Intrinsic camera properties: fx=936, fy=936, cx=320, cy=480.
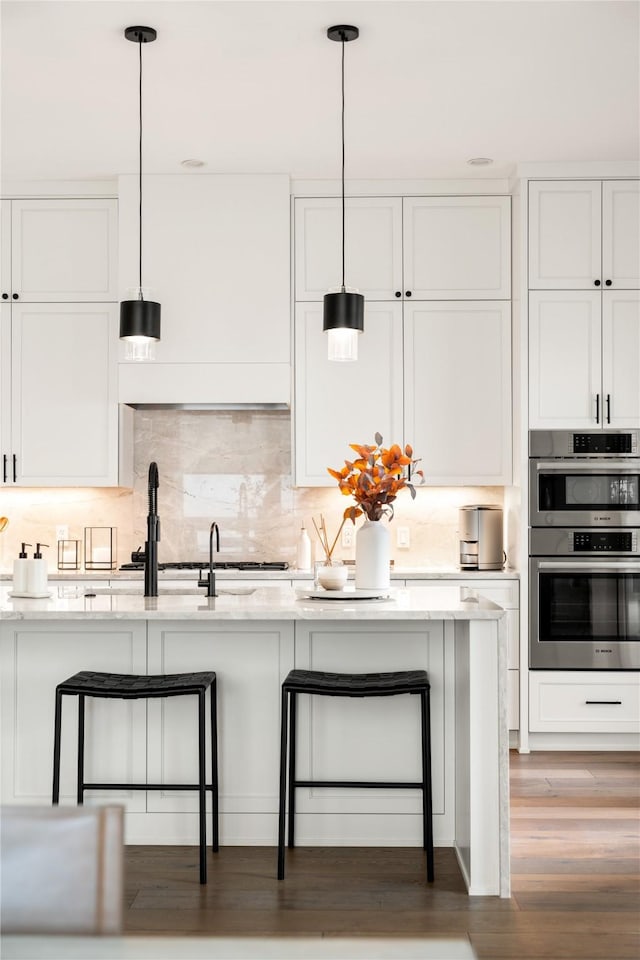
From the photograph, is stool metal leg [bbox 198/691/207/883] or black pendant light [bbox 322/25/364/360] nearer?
stool metal leg [bbox 198/691/207/883]

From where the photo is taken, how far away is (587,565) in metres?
4.72

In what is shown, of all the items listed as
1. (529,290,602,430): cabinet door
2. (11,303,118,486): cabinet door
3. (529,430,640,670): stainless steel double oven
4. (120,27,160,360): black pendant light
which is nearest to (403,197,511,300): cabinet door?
(529,290,602,430): cabinet door

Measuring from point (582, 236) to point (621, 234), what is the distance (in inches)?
7.8

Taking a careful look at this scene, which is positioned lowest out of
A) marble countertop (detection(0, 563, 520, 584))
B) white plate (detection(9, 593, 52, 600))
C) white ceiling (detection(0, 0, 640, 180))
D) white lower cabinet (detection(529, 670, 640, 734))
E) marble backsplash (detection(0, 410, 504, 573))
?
white lower cabinet (detection(529, 670, 640, 734))

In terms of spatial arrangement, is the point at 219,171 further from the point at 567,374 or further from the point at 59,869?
the point at 59,869

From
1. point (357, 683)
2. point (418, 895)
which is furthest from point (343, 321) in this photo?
point (418, 895)

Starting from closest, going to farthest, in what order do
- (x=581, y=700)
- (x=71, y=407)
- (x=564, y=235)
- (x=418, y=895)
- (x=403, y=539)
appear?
(x=418, y=895), (x=581, y=700), (x=564, y=235), (x=71, y=407), (x=403, y=539)

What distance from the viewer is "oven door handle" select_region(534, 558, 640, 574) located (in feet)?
15.4

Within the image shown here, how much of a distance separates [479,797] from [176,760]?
42.3 inches

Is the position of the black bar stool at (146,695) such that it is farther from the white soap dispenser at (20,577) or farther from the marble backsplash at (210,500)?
the marble backsplash at (210,500)

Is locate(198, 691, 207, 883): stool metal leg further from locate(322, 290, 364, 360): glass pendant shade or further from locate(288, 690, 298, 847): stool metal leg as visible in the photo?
locate(322, 290, 364, 360): glass pendant shade

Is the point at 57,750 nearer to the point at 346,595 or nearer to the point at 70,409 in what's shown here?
the point at 346,595

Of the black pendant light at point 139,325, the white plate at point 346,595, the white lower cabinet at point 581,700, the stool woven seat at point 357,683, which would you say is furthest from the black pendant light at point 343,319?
the white lower cabinet at point 581,700

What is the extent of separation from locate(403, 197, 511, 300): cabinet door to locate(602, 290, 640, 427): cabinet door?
0.56m
